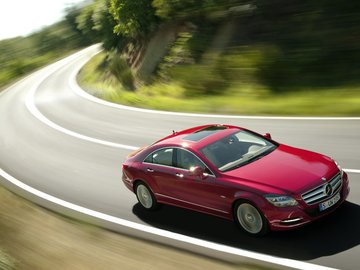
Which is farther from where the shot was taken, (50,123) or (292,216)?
(50,123)

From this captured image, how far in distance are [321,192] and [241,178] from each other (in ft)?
3.94

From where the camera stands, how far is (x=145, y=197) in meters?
10.4

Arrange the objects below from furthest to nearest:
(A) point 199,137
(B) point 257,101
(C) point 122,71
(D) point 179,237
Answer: (C) point 122,71 → (B) point 257,101 → (A) point 199,137 → (D) point 179,237

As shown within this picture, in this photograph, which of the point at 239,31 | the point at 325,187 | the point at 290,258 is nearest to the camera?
the point at 290,258

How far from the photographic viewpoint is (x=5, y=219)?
11227mm

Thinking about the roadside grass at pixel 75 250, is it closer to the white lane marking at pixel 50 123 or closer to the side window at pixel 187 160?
the side window at pixel 187 160

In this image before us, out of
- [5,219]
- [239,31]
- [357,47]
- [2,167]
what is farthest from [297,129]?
[239,31]

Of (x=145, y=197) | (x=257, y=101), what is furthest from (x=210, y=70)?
(x=145, y=197)

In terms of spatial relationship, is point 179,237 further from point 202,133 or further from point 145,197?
point 202,133

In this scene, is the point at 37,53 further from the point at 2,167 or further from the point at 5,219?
the point at 5,219

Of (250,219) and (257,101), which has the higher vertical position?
(250,219)

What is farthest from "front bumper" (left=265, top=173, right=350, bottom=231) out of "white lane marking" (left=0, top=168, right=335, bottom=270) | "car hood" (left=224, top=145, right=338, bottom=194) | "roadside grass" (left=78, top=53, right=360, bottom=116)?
"roadside grass" (left=78, top=53, right=360, bottom=116)

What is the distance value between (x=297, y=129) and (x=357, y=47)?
6.75 m

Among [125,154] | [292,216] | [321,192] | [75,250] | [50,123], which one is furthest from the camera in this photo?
[50,123]
